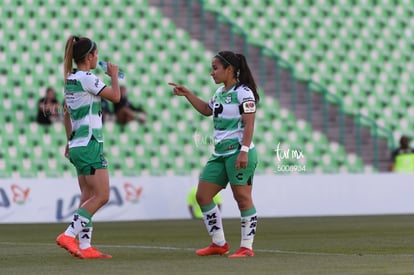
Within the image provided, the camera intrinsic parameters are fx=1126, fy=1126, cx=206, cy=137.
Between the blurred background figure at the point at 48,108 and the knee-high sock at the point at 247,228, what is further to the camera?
the blurred background figure at the point at 48,108

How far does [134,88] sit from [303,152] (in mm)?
3695

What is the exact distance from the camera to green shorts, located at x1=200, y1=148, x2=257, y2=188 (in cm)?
951

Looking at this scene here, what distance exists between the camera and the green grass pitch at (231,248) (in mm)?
8273

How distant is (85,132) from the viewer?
30.9ft

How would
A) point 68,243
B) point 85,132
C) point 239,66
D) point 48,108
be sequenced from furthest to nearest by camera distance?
point 48,108 → point 239,66 → point 85,132 → point 68,243

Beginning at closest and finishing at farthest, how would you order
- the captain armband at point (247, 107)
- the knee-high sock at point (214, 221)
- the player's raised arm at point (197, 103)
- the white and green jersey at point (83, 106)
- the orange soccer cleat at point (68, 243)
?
the orange soccer cleat at point (68, 243) → the white and green jersey at point (83, 106) → the captain armband at point (247, 107) → the knee-high sock at point (214, 221) → the player's raised arm at point (197, 103)

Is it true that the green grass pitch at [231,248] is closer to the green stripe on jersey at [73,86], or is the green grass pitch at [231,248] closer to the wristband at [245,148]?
the wristband at [245,148]

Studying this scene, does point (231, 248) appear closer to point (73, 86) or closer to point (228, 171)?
point (228, 171)

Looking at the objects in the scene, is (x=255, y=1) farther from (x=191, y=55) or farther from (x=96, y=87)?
(x=96, y=87)

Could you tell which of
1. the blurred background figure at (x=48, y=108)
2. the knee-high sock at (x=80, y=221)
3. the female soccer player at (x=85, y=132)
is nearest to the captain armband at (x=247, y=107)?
the female soccer player at (x=85, y=132)

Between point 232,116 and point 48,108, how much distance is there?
12.0 metres

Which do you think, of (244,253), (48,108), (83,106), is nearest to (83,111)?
(83,106)

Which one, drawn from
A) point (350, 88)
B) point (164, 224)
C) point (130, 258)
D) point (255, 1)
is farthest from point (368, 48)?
point (130, 258)

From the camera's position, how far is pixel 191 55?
23.6 m
